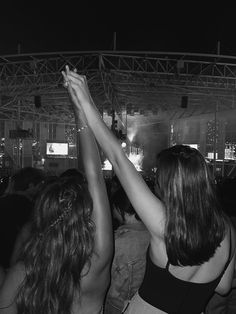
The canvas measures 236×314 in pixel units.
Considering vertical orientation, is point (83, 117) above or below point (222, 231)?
above

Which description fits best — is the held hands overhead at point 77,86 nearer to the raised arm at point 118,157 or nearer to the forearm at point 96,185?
the raised arm at point 118,157

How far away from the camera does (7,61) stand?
18.4 meters

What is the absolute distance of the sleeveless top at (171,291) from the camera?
177cm

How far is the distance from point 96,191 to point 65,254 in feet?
1.09

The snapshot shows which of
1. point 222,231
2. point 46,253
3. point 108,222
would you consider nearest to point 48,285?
point 46,253

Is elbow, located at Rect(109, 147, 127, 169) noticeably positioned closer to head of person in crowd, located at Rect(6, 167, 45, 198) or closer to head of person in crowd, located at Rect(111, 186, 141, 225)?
head of person in crowd, located at Rect(111, 186, 141, 225)

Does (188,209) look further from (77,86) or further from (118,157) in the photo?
(77,86)

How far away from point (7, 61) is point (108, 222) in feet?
60.5

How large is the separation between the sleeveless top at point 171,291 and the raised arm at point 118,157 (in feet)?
1.03

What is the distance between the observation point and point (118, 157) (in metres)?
1.69

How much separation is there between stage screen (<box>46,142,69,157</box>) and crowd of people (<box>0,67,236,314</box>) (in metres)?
23.5

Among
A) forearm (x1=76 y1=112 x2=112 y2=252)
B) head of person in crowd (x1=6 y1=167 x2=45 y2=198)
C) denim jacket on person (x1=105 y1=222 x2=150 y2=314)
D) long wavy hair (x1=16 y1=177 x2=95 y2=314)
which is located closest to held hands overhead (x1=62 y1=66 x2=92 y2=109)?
forearm (x1=76 y1=112 x2=112 y2=252)

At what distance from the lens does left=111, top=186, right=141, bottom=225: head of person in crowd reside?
10.1 feet

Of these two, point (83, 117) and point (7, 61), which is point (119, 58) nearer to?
point (7, 61)
